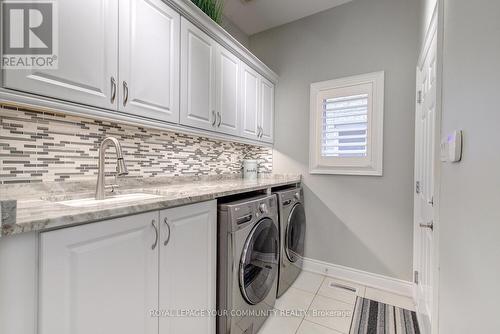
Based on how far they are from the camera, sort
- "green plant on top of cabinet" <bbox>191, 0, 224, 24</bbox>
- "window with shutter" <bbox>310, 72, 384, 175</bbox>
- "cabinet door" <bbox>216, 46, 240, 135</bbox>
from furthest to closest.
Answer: "window with shutter" <bbox>310, 72, 384, 175</bbox>
"cabinet door" <bbox>216, 46, 240, 135</bbox>
"green plant on top of cabinet" <bbox>191, 0, 224, 24</bbox>

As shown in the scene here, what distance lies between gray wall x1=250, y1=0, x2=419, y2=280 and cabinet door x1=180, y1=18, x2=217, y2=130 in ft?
3.87

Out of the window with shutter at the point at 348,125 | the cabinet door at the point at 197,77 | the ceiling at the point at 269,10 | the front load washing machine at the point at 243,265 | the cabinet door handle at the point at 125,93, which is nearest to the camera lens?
the cabinet door handle at the point at 125,93

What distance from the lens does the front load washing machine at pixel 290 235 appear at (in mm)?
1994

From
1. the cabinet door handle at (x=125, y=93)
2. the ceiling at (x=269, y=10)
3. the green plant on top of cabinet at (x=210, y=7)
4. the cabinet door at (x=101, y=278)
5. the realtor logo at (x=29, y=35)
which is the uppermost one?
the ceiling at (x=269, y=10)

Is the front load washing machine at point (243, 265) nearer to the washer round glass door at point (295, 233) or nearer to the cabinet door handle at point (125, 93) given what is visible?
the washer round glass door at point (295, 233)

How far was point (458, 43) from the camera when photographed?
0.79m

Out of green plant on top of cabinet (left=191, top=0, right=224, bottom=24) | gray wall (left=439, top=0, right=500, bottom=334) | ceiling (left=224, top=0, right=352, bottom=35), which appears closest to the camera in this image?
gray wall (left=439, top=0, right=500, bottom=334)

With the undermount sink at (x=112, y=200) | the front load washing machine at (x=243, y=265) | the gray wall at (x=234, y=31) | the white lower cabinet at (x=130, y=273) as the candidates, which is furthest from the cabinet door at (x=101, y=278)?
the gray wall at (x=234, y=31)

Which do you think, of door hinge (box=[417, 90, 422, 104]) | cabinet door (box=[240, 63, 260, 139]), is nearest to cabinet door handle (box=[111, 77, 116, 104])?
cabinet door (box=[240, 63, 260, 139])

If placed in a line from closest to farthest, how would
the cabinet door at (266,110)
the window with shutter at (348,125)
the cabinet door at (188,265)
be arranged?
1. the cabinet door at (188,265)
2. the window with shutter at (348,125)
3. the cabinet door at (266,110)

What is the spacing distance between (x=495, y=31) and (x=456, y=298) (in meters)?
0.80

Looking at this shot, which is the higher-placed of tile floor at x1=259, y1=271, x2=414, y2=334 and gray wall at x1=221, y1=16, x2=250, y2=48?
gray wall at x1=221, y1=16, x2=250, y2=48

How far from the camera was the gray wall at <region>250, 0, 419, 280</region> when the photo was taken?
2.09 m

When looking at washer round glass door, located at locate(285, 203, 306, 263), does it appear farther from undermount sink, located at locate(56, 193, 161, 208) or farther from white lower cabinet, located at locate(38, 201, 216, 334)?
undermount sink, located at locate(56, 193, 161, 208)
